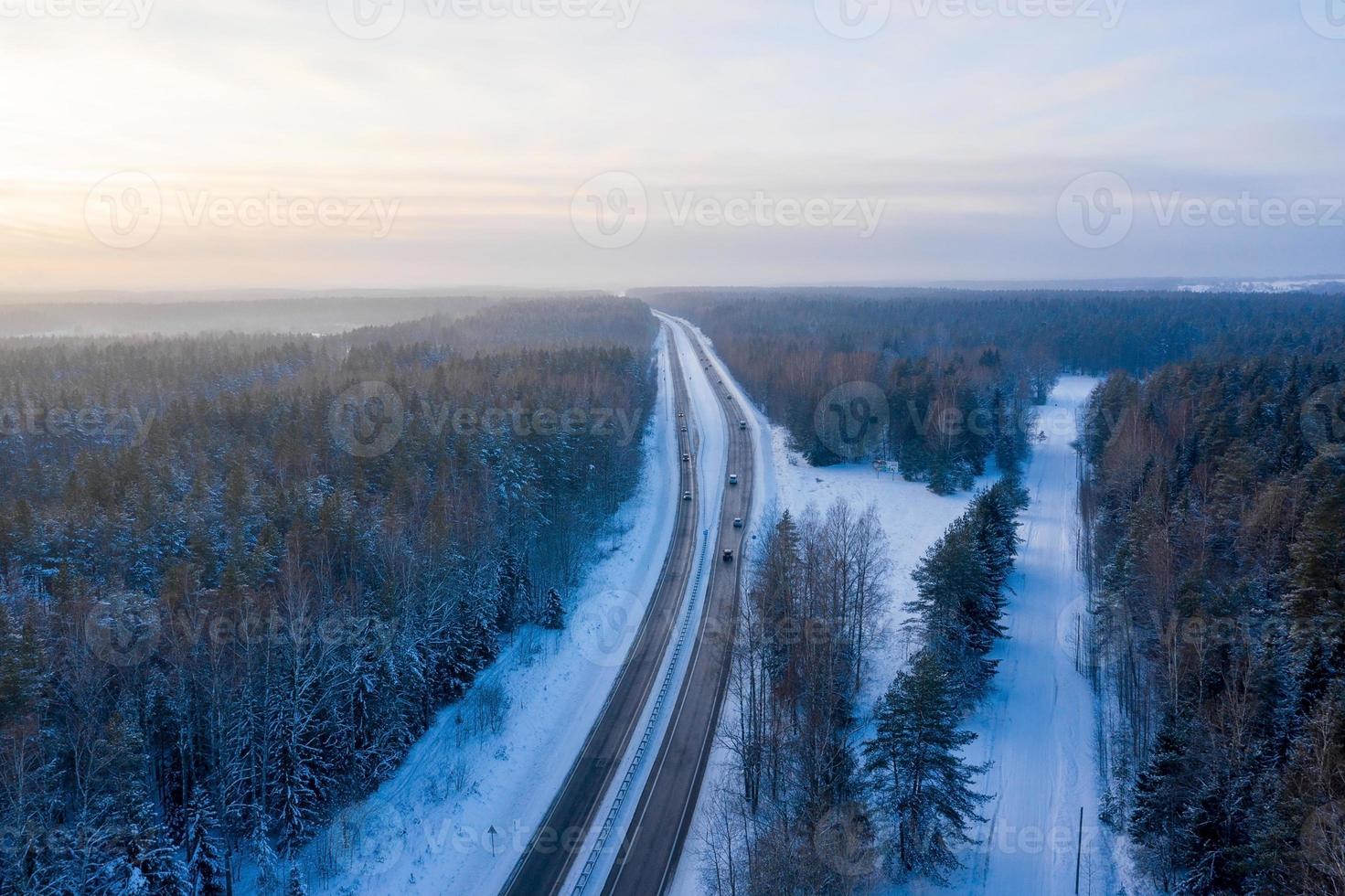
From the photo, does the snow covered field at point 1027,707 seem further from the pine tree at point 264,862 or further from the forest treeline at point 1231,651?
the pine tree at point 264,862

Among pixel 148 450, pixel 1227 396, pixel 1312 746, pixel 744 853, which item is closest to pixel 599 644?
pixel 744 853
